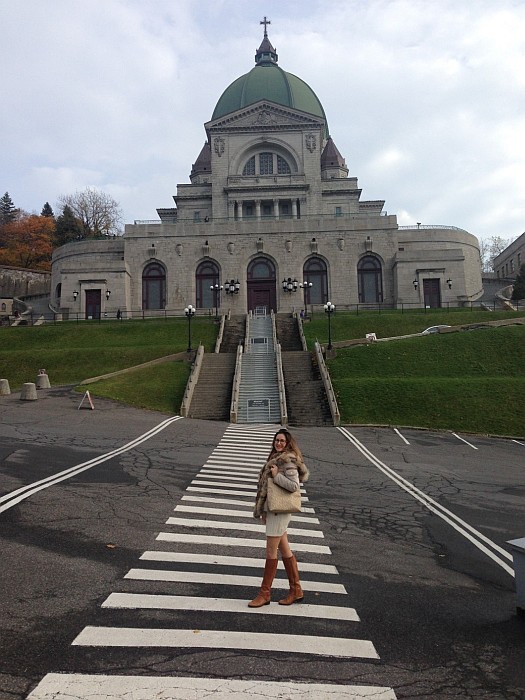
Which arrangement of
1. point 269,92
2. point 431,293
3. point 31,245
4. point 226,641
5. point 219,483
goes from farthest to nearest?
1. point 31,245
2. point 269,92
3. point 431,293
4. point 219,483
5. point 226,641

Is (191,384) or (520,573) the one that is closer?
(520,573)

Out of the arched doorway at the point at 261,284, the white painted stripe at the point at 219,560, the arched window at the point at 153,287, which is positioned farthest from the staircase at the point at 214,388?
the arched window at the point at 153,287

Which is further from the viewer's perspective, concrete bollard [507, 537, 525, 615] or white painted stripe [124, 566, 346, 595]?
white painted stripe [124, 566, 346, 595]

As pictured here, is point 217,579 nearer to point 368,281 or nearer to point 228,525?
point 228,525

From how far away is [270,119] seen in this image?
215 ft

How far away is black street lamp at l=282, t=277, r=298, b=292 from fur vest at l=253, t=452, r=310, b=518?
45526 millimetres

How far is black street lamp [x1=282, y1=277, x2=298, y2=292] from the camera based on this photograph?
5150 centimetres

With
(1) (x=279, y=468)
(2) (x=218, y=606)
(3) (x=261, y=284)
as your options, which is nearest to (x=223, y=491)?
(2) (x=218, y=606)

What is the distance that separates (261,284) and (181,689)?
50.4m

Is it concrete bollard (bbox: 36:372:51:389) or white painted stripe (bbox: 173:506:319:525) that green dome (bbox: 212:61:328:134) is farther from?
white painted stripe (bbox: 173:506:319:525)

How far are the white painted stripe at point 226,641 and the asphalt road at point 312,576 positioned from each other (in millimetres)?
71

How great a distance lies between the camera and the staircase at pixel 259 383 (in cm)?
2639

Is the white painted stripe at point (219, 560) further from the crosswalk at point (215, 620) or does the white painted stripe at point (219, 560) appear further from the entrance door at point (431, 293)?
the entrance door at point (431, 293)

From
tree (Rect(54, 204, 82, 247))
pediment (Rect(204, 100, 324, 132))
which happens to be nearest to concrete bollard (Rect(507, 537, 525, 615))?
pediment (Rect(204, 100, 324, 132))
